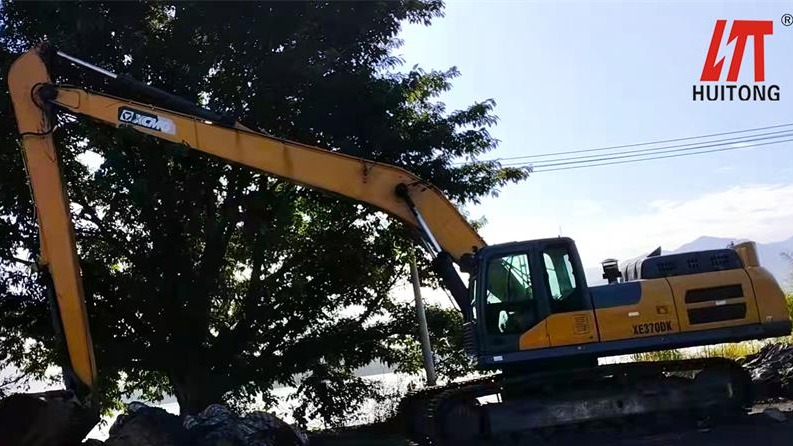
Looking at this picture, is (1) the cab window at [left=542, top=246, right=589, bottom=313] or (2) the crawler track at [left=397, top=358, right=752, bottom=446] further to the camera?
(2) the crawler track at [left=397, top=358, right=752, bottom=446]

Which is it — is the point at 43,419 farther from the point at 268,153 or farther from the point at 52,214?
the point at 268,153

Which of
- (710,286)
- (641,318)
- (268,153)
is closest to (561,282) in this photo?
(641,318)

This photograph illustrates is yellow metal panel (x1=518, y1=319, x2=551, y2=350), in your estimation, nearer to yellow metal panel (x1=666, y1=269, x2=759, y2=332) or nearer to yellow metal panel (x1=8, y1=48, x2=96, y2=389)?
yellow metal panel (x1=666, y1=269, x2=759, y2=332)

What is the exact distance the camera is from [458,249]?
1124 centimetres

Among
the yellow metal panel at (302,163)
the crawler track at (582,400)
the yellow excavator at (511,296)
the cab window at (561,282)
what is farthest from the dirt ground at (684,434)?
the yellow metal panel at (302,163)

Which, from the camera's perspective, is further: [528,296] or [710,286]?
[710,286]

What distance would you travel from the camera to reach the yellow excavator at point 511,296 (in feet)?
33.7

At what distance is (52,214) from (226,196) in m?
4.10

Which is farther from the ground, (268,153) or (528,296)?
(268,153)

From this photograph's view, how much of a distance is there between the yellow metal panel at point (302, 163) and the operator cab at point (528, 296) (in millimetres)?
851

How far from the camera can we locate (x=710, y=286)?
10.5 metres

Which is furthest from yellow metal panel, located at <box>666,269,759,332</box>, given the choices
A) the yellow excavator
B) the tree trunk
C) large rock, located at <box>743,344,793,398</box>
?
the tree trunk

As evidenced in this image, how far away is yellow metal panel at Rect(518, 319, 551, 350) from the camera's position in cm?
1014

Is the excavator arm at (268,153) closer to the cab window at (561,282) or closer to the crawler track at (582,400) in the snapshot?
the cab window at (561,282)
